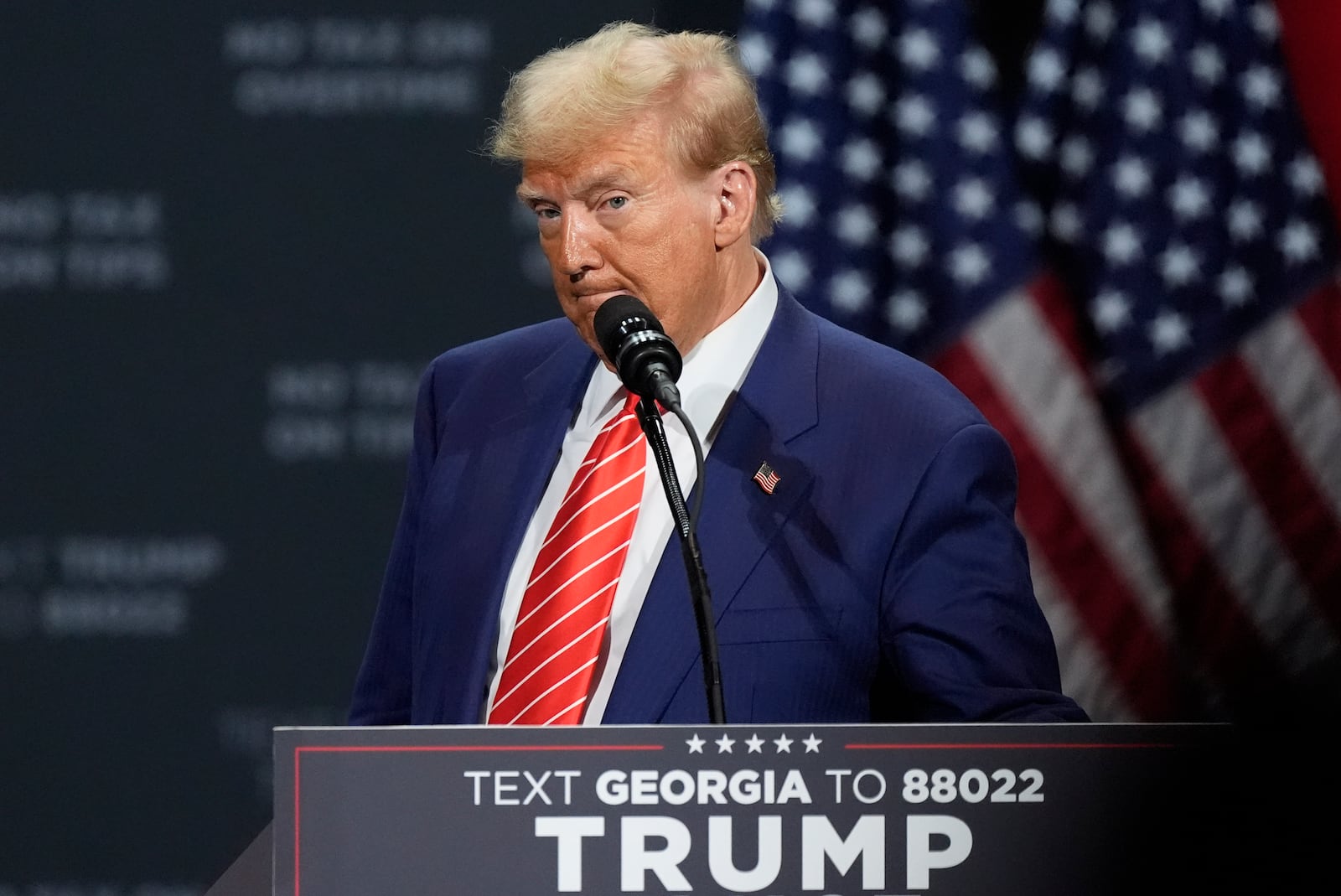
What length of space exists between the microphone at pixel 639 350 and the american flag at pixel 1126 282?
148 centimetres

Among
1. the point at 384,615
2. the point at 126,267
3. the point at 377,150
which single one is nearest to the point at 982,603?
the point at 384,615

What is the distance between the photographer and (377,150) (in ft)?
9.15

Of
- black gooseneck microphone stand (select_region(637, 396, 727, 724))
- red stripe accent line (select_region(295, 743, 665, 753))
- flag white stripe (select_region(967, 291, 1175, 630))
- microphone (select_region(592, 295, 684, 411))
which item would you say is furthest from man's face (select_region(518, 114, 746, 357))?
flag white stripe (select_region(967, 291, 1175, 630))

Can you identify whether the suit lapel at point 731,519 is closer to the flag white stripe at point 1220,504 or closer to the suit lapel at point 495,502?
the suit lapel at point 495,502

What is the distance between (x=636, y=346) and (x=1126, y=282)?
5.51ft

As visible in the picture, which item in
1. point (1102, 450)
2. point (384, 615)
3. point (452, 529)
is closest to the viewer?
point (452, 529)

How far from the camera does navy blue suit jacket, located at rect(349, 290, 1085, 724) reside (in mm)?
1515

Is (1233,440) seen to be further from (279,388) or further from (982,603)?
(279,388)

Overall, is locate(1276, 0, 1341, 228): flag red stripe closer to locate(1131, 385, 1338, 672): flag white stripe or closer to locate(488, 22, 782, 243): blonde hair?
locate(1131, 385, 1338, 672): flag white stripe

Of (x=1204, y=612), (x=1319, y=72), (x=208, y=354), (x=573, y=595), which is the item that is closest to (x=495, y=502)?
(x=573, y=595)

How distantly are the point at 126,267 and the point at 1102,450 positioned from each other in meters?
1.83

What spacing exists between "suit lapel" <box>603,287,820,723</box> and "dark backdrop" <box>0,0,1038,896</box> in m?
1.19

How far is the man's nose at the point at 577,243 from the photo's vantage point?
1.59 meters

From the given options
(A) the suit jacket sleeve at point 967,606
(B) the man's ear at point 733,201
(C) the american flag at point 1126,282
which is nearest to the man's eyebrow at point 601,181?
(B) the man's ear at point 733,201
